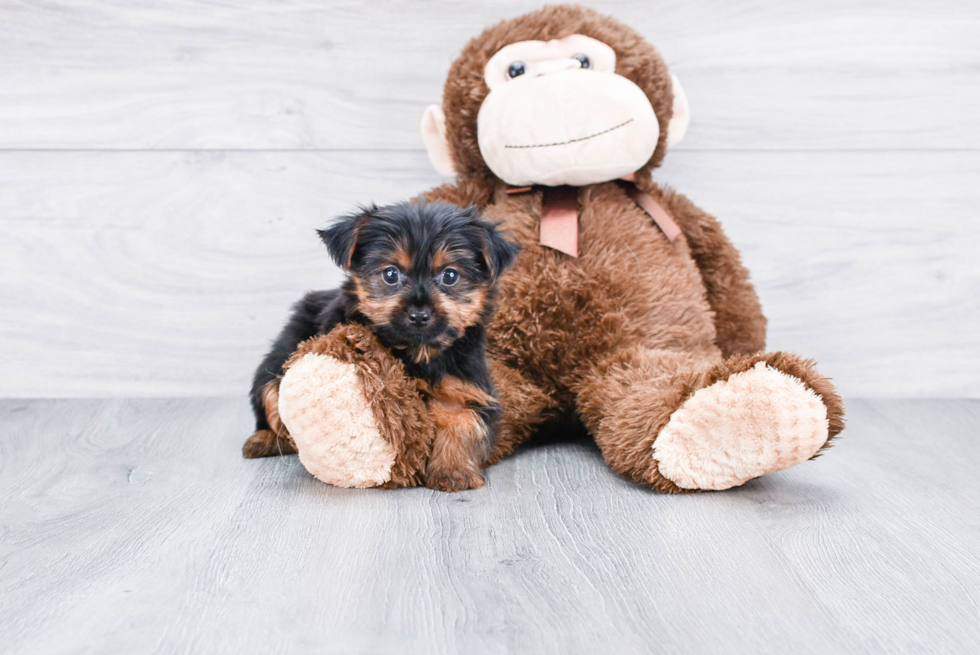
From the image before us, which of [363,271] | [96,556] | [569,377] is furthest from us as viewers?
[569,377]

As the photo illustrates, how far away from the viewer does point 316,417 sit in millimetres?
1681

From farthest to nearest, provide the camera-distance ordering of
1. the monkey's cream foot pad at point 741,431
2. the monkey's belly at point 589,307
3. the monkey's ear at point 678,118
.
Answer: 1. the monkey's ear at point 678,118
2. the monkey's belly at point 589,307
3. the monkey's cream foot pad at point 741,431

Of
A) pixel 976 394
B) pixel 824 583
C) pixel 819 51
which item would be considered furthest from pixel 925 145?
pixel 824 583

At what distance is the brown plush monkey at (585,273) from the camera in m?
1.75

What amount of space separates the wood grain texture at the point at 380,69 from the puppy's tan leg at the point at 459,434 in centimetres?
120

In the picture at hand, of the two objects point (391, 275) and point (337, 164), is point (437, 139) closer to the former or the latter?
point (337, 164)

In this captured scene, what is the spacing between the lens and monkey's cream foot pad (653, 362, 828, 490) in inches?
64.5

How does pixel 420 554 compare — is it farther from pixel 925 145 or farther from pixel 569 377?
pixel 925 145

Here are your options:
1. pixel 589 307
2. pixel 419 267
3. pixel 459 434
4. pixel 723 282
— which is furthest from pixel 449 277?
pixel 723 282

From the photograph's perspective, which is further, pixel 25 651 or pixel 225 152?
pixel 225 152

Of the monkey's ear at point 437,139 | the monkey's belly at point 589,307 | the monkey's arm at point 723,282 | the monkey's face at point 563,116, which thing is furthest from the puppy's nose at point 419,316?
the monkey's arm at point 723,282

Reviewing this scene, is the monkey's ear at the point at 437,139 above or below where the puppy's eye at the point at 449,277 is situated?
above

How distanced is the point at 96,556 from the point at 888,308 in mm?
2529

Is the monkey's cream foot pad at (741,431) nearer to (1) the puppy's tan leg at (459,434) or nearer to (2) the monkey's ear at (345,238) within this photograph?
(1) the puppy's tan leg at (459,434)
